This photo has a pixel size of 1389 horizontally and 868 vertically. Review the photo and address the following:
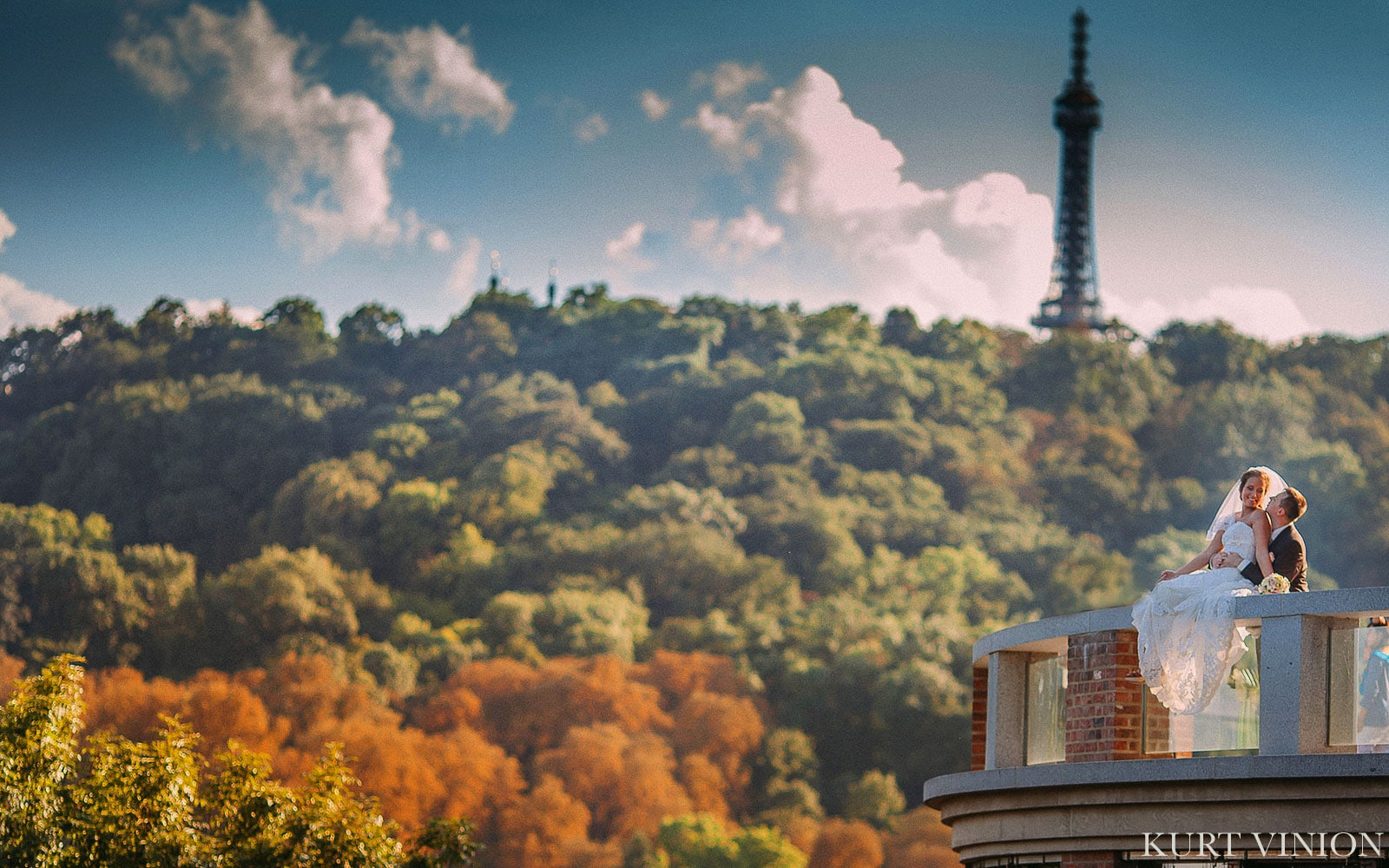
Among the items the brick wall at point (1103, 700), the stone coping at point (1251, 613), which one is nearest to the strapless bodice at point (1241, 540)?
the stone coping at point (1251, 613)

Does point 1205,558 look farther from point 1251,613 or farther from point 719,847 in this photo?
point 719,847

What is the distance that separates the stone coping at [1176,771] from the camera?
905 centimetres

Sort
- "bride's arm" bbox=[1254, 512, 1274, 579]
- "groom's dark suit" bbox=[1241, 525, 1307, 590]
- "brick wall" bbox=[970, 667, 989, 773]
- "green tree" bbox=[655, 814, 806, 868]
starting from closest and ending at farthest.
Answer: "bride's arm" bbox=[1254, 512, 1274, 579] → "groom's dark suit" bbox=[1241, 525, 1307, 590] → "brick wall" bbox=[970, 667, 989, 773] → "green tree" bbox=[655, 814, 806, 868]

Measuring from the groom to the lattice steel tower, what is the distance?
100083mm

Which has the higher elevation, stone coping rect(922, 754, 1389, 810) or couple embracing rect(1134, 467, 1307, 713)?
couple embracing rect(1134, 467, 1307, 713)

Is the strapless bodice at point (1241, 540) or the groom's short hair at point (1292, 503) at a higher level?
the groom's short hair at point (1292, 503)

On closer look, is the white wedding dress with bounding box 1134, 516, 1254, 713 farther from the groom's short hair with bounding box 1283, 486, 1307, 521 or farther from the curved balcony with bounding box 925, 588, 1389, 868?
the groom's short hair with bounding box 1283, 486, 1307, 521

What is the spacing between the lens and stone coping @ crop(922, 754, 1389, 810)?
9.05m

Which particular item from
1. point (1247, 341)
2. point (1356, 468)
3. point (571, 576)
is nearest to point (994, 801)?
point (571, 576)

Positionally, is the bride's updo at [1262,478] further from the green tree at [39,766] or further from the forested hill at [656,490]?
the forested hill at [656,490]

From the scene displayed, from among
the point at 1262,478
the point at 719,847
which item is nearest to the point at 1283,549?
the point at 1262,478

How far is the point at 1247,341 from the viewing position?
92.8 m

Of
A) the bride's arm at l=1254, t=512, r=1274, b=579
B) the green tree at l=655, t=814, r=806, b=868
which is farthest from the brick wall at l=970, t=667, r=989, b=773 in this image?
the green tree at l=655, t=814, r=806, b=868

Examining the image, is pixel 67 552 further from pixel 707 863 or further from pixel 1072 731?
pixel 1072 731
